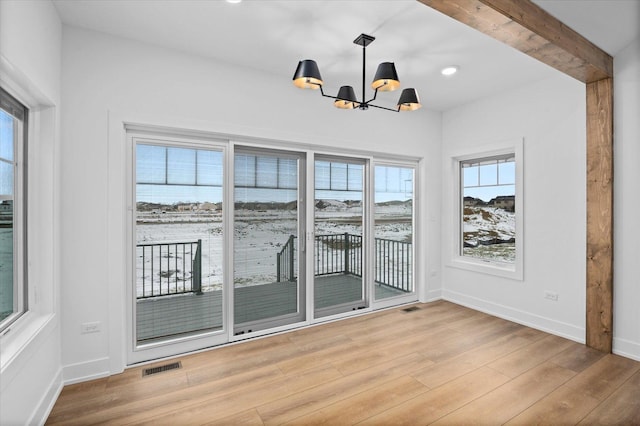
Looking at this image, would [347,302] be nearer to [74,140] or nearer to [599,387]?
[599,387]

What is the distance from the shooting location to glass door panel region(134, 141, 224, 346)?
2.89 metres

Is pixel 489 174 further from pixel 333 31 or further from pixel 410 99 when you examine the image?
pixel 333 31

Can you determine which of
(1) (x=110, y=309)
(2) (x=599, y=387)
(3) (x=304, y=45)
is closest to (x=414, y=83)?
(3) (x=304, y=45)

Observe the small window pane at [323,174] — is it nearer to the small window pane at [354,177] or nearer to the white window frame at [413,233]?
the small window pane at [354,177]

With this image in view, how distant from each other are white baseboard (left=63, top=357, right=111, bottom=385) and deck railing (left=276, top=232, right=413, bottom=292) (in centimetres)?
174

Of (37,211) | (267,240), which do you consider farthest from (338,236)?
(37,211)

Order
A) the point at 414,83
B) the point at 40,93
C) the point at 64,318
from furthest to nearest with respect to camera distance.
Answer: the point at 414,83, the point at 64,318, the point at 40,93

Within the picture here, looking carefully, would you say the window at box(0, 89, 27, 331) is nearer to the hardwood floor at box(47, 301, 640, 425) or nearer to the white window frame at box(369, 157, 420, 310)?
the hardwood floor at box(47, 301, 640, 425)

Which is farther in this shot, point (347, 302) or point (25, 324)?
point (347, 302)

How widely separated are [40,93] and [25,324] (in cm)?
153

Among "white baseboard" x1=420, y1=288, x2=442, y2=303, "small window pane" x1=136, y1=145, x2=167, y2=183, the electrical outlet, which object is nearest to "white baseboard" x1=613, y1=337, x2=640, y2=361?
"white baseboard" x1=420, y1=288, x2=442, y2=303

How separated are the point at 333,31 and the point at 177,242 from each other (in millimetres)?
2366

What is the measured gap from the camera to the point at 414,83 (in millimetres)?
3682

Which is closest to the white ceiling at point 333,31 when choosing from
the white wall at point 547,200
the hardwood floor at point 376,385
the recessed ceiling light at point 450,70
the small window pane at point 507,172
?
the recessed ceiling light at point 450,70
